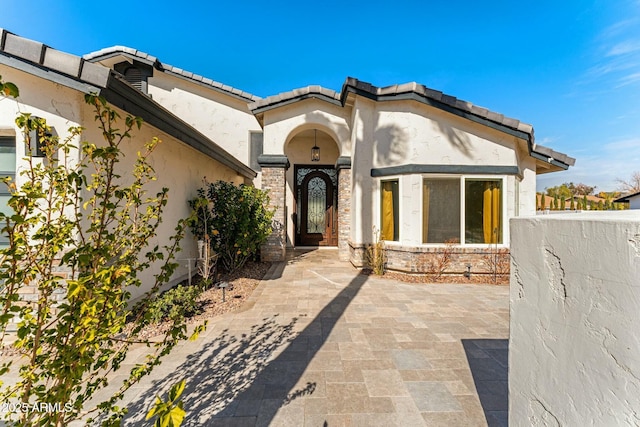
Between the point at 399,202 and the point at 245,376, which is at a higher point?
the point at 399,202

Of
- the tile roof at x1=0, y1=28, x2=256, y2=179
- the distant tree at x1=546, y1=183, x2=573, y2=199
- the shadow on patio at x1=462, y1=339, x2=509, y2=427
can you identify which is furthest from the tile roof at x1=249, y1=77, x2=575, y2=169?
the distant tree at x1=546, y1=183, x2=573, y2=199

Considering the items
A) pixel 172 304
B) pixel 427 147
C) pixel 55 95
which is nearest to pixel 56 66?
pixel 55 95

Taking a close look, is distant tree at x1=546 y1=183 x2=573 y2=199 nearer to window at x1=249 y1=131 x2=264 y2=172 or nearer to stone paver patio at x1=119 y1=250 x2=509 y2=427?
window at x1=249 y1=131 x2=264 y2=172

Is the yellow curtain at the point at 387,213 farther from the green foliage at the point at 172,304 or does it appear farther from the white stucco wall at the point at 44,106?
the white stucco wall at the point at 44,106

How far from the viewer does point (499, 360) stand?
9.89 ft

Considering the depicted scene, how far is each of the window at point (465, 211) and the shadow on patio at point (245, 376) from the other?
4.23m

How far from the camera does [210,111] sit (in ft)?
35.9

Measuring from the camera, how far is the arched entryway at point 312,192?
10.6 metres

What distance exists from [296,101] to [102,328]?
7943 millimetres

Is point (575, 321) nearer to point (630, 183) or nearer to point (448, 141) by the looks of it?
point (448, 141)

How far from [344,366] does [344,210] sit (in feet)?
19.6

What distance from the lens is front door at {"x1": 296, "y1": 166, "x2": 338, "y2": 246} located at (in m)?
10.6

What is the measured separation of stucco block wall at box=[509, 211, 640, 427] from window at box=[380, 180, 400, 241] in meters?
5.49

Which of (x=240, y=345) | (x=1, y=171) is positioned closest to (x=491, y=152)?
(x=240, y=345)
